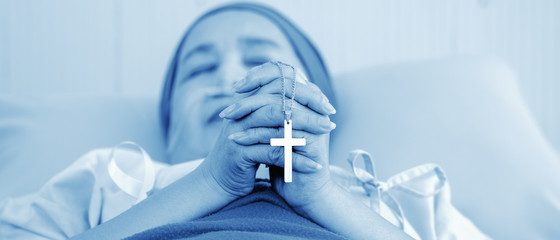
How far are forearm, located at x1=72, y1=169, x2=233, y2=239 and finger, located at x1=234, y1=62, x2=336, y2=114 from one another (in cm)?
14

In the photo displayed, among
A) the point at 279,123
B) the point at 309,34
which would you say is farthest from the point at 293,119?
the point at 309,34

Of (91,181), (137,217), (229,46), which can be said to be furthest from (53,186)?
(229,46)

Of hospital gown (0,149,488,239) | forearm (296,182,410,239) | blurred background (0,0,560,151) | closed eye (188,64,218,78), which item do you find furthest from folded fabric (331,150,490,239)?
blurred background (0,0,560,151)

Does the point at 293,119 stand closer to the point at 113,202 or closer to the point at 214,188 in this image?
the point at 214,188

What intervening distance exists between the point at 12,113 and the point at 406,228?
918mm

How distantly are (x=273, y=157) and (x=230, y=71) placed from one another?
1.22ft

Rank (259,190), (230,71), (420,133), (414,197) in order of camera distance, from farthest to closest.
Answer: (420,133) < (230,71) < (414,197) < (259,190)

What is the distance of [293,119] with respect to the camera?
518 millimetres

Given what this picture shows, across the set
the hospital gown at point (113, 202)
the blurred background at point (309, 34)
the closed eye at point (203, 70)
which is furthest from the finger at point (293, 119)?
the blurred background at point (309, 34)

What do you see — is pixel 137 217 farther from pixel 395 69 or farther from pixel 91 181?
pixel 395 69

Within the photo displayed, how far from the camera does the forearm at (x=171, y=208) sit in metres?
0.56

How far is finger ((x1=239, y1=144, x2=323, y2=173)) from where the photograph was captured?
526 mm

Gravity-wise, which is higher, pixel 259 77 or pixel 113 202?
pixel 259 77

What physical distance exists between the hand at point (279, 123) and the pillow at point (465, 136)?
1.41ft
